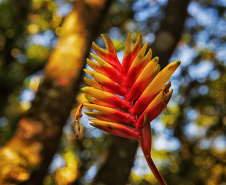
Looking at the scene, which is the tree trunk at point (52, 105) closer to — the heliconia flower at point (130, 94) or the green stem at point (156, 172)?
the heliconia flower at point (130, 94)

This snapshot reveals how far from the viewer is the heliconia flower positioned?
0.64 metres

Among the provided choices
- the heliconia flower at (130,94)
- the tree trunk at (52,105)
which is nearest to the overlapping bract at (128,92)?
the heliconia flower at (130,94)

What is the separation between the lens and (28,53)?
7.58m

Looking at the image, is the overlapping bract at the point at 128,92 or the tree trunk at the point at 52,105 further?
the tree trunk at the point at 52,105

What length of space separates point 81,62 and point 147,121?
1788 millimetres

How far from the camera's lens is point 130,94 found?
28.9 inches

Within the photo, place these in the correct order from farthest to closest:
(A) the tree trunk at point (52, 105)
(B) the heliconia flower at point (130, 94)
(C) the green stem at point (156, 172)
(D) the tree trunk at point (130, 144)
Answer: (D) the tree trunk at point (130, 144) < (A) the tree trunk at point (52, 105) < (B) the heliconia flower at point (130, 94) < (C) the green stem at point (156, 172)

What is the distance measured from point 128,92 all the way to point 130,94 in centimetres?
3

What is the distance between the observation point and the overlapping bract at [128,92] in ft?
2.10

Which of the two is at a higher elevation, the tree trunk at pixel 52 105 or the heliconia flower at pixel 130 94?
the heliconia flower at pixel 130 94

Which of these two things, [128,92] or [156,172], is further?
[128,92]

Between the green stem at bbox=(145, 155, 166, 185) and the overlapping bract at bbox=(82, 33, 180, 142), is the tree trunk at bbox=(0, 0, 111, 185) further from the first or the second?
the green stem at bbox=(145, 155, 166, 185)

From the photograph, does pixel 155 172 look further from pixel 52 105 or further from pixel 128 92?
pixel 52 105

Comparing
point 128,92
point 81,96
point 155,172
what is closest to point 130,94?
point 128,92
